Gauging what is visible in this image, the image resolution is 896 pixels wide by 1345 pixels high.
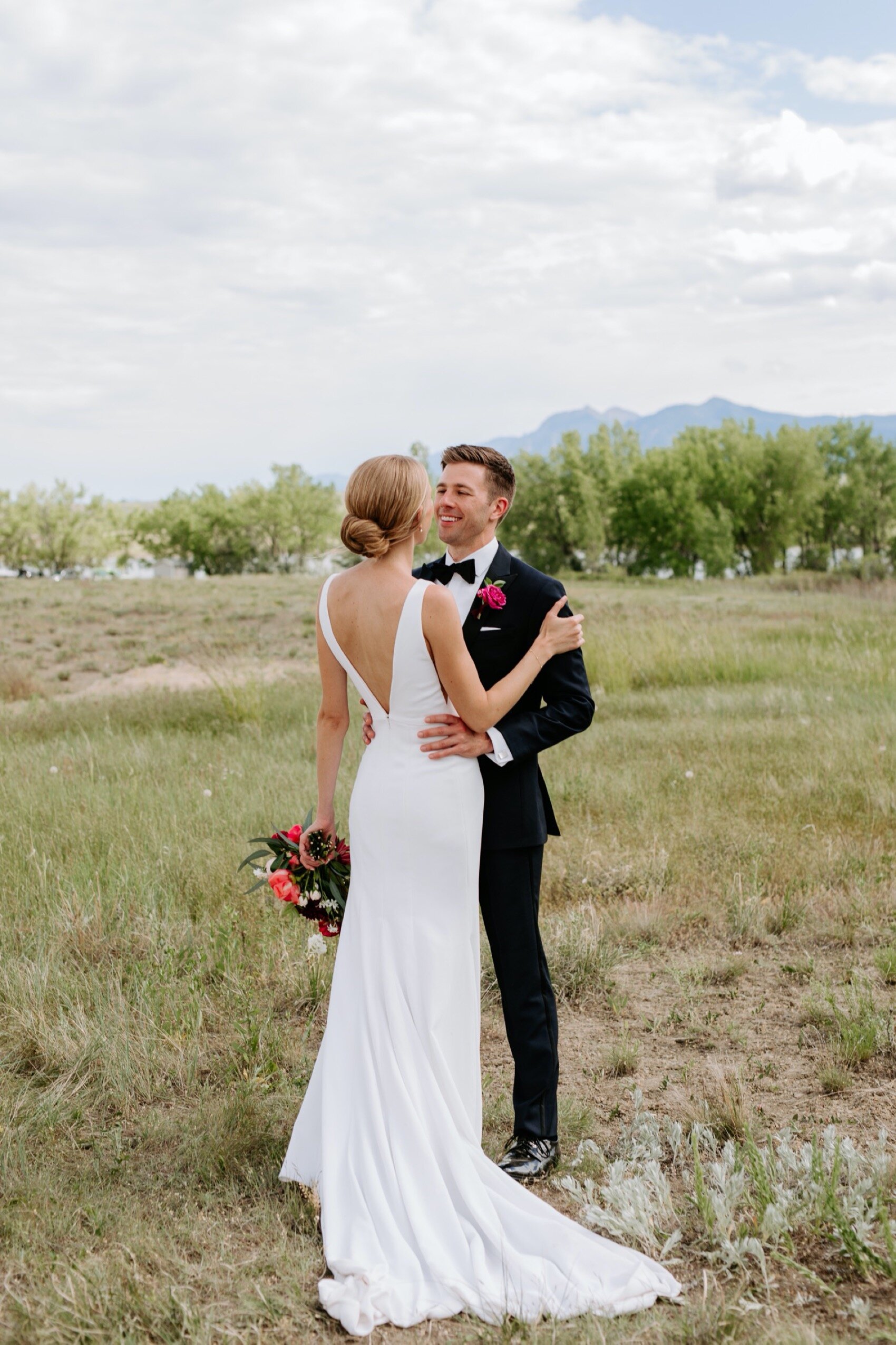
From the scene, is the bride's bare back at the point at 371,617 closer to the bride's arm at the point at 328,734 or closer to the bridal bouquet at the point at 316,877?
the bride's arm at the point at 328,734

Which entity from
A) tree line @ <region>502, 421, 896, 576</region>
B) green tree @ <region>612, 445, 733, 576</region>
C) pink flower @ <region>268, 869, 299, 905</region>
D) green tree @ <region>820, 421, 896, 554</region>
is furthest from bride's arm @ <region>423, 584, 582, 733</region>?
green tree @ <region>820, 421, 896, 554</region>

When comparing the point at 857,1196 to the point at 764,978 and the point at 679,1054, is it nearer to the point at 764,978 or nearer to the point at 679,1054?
the point at 679,1054

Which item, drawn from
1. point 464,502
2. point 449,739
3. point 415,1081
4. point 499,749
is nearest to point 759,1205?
→ point 415,1081

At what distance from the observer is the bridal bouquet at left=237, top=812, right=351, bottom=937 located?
3.59 m

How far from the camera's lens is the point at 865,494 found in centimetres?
7112

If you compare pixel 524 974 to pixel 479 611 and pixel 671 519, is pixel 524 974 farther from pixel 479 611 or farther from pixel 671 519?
pixel 671 519

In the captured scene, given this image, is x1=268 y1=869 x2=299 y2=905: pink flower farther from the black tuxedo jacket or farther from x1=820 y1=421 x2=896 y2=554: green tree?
x1=820 y1=421 x2=896 y2=554: green tree

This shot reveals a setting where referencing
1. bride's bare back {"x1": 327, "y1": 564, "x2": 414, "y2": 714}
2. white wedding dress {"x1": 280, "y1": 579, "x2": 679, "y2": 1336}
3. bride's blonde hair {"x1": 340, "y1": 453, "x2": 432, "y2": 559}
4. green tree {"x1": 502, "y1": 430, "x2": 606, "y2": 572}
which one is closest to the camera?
white wedding dress {"x1": 280, "y1": 579, "x2": 679, "y2": 1336}

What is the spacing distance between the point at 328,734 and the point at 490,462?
3.46ft

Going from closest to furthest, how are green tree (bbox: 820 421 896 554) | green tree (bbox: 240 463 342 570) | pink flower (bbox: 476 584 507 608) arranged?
pink flower (bbox: 476 584 507 608) → green tree (bbox: 820 421 896 554) → green tree (bbox: 240 463 342 570)

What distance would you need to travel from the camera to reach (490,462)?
3.32 meters

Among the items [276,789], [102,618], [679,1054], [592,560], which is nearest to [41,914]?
[276,789]

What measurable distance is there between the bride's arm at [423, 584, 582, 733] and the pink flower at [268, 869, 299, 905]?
93cm

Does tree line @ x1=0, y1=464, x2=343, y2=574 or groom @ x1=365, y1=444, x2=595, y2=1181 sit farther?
tree line @ x1=0, y1=464, x2=343, y2=574
